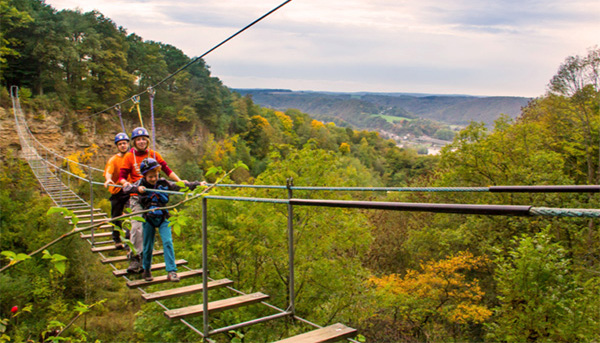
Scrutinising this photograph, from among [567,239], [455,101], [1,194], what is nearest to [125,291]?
[1,194]

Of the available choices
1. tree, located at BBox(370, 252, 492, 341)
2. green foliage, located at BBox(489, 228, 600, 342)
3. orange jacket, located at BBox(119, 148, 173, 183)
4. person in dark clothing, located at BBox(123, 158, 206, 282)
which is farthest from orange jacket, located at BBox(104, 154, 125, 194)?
tree, located at BBox(370, 252, 492, 341)

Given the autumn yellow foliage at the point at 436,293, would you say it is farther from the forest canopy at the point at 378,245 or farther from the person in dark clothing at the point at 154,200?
the person in dark clothing at the point at 154,200

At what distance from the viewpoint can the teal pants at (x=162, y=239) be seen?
398 cm

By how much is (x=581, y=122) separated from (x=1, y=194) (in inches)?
1175

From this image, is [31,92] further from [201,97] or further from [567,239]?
[567,239]

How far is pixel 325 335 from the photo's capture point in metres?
2.25

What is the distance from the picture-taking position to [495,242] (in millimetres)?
17719

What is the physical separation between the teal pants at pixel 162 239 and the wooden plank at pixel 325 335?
6.73ft

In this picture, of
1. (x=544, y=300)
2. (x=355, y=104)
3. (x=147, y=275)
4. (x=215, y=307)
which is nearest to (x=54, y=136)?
(x=544, y=300)

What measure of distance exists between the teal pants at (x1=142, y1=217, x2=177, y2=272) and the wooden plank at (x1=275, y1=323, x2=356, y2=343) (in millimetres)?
2050

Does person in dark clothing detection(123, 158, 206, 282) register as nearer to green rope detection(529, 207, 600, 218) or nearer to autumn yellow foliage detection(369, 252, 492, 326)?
green rope detection(529, 207, 600, 218)

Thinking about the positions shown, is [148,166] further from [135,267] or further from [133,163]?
[135,267]

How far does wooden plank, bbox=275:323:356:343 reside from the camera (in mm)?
2186

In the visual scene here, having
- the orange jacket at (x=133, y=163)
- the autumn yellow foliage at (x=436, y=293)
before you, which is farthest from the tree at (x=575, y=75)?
the orange jacket at (x=133, y=163)
